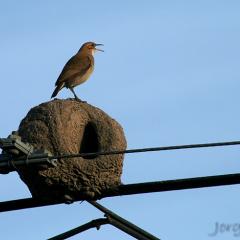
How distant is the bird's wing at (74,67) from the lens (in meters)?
12.8

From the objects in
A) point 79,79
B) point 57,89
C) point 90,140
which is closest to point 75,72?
point 79,79

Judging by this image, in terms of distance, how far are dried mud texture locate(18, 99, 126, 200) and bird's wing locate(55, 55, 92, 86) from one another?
328 cm

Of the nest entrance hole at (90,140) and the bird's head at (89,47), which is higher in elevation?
the bird's head at (89,47)

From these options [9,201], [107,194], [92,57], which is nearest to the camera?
[9,201]

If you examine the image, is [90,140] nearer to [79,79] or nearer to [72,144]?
[72,144]

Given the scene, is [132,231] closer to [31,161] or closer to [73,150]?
[31,161]

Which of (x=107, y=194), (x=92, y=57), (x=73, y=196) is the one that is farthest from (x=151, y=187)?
(x=92, y=57)

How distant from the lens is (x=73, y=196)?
8.48 meters

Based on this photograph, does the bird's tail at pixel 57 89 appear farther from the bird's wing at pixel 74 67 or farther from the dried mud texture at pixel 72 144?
the dried mud texture at pixel 72 144

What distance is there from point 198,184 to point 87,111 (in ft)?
12.2

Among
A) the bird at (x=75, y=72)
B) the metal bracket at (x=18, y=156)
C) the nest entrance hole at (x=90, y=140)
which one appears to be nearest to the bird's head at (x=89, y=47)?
the bird at (x=75, y=72)

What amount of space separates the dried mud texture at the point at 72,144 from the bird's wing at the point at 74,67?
3.28 m

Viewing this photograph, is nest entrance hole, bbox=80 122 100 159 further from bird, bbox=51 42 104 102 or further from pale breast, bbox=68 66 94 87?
pale breast, bbox=68 66 94 87

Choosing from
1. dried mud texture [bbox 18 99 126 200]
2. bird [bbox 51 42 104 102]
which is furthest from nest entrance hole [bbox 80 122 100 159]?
bird [bbox 51 42 104 102]
